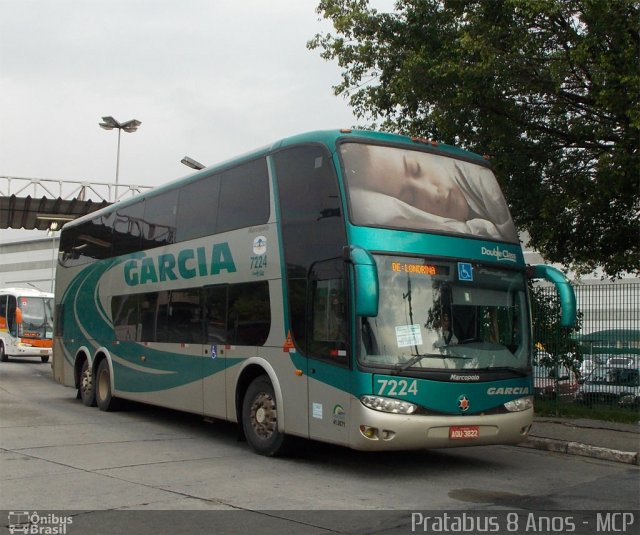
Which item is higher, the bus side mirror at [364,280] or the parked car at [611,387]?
the bus side mirror at [364,280]

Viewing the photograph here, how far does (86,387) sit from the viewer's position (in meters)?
17.3

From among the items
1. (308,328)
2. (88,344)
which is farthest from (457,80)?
(88,344)

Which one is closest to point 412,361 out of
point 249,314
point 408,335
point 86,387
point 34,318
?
point 408,335

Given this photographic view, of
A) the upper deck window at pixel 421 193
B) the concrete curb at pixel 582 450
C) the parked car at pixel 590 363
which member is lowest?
the concrete curb at pixel 582 450

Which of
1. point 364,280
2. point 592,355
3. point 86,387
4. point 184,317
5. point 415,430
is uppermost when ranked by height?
point 364,280

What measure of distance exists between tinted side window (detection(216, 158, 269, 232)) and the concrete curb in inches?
198

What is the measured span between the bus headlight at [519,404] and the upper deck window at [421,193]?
79.1 inches

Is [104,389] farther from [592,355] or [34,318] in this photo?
[34,318]

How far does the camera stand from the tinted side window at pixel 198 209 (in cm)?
1251

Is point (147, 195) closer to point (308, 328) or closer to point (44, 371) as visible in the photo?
point (308, 328)

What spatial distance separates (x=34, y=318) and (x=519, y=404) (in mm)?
29797

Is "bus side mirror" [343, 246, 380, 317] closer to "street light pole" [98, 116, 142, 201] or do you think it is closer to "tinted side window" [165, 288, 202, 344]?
"tinted side window" [165, 288, 202, 344]

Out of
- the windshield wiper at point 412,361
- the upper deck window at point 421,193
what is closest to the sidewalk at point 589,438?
the upper deck window at point 421,193

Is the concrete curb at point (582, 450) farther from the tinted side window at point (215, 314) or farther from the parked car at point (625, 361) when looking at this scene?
the tinted side window at point (215, 314)
